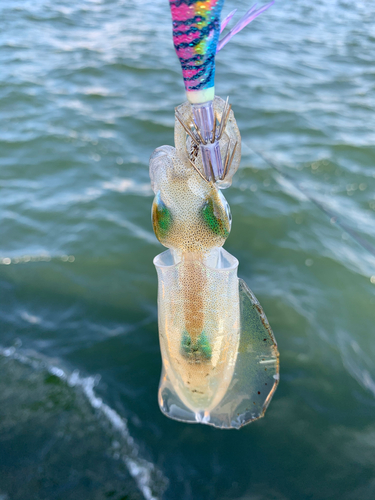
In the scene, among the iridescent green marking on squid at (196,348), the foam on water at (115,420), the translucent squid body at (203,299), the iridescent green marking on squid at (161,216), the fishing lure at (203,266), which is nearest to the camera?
the fishing lure at (203,266)

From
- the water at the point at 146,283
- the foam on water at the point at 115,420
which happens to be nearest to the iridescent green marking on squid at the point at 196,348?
the water at the point at 146,283

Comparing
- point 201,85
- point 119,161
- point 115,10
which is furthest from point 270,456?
point 115,10

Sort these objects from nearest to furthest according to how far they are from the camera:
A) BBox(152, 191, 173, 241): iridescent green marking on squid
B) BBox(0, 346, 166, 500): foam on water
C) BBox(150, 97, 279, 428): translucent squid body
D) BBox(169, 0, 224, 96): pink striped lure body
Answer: BBox(169, 0, 224, 96): pink striped lure body < BBox(150, 97, 279, 428): translucent squid body < BBox(152, 191, 173, 241): iridescent green marking on squid < BBox(0, 346, 166, 500): foam on water

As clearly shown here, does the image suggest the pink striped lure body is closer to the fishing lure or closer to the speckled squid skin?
the fishing lure

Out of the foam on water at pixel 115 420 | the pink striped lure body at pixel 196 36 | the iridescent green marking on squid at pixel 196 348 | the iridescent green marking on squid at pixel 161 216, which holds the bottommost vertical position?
the foam on water at pixel 115 420

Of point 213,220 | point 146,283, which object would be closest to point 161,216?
point 213,220

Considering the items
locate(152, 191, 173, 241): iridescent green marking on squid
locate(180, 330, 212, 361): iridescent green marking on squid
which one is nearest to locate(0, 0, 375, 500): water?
locate(180, 330, 212, 361): iridescent green marking on squid

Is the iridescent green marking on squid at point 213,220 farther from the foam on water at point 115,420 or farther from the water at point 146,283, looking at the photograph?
the foam on water at point 115,420

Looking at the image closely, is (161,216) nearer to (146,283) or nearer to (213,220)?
(213,220)
